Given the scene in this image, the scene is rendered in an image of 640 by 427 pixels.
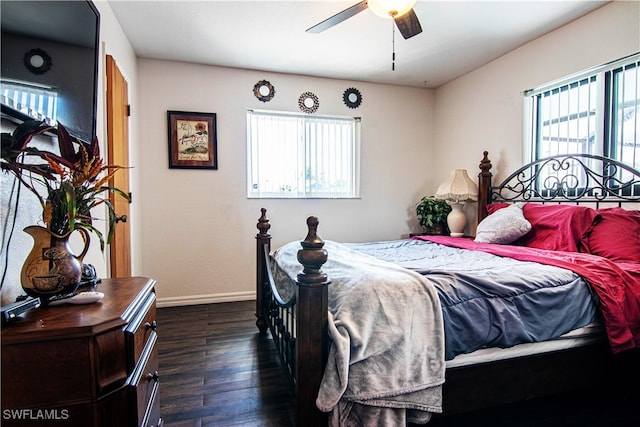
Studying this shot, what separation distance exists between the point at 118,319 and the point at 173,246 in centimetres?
285

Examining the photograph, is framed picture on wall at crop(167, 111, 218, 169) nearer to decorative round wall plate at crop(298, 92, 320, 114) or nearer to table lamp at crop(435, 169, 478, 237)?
decorative round wall plate at crop(298, 92, 320, 114)

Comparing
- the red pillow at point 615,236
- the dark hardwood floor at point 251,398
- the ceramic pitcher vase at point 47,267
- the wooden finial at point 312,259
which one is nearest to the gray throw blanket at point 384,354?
the wooden finial at point 312,259

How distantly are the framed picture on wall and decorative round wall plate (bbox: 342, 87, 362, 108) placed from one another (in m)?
1.57

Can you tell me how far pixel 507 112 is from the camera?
3.32 m

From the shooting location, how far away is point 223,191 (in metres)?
3.65

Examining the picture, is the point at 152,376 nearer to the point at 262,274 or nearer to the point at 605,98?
the point at 262,274

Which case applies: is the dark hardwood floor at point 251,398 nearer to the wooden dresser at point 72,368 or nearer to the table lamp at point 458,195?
the wooden dresser at point 72,368

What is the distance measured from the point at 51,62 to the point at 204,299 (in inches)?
112

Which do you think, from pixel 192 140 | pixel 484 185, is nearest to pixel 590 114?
pixel 484 185

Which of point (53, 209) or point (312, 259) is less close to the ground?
point (53, 209)

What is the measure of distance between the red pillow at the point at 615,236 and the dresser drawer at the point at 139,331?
262 cm

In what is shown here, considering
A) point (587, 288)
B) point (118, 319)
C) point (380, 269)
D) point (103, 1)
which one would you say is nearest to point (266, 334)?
point (380, 269)

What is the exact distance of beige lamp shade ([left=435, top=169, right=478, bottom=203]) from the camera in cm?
350

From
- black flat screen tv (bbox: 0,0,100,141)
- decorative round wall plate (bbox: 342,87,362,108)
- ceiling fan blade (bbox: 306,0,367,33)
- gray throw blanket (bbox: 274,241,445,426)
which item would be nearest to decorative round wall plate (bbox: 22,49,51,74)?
black flat screen tv (bbox: 0,0,100,141)
